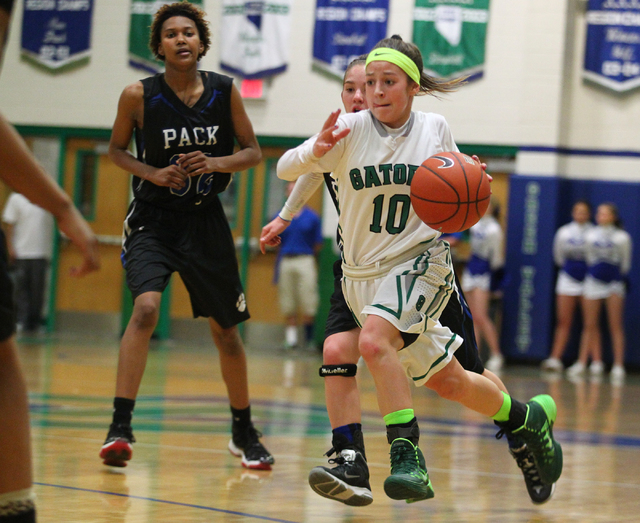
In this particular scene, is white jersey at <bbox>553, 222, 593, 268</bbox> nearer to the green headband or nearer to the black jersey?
the black jersey

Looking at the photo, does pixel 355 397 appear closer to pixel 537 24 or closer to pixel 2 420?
pixel 2 420

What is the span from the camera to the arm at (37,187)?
76.2 inches

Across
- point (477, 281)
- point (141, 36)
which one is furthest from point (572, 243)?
point (141, 36)

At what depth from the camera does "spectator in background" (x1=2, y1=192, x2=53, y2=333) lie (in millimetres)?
11875

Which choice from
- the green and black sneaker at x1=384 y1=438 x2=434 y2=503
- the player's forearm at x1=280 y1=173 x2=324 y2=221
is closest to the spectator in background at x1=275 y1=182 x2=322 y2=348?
the player's forearm at x1=280 y1=173 x2=324 y2=221

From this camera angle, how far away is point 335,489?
10.4ft

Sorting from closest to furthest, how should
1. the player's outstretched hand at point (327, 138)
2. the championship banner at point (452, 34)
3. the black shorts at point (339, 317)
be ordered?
the player's outstretched hand at point (327, 138) → the black shorts at point (339, 317) → the championship banner at point (452, 34)

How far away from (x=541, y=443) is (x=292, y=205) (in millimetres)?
1324

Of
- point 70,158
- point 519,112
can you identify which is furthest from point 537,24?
point 70,158

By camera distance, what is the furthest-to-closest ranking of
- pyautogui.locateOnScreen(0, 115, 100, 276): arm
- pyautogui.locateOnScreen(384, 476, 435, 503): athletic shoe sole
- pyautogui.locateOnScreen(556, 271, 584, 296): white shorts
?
pyautogui.locateOnScreen(556, 271, 584, 296): white shorts
pyautogui.locateOnScreen(384, 476, 435, 503): athletic shoe sole
pyautogui.locateOnScreen(0, 115, 100, 276): arm

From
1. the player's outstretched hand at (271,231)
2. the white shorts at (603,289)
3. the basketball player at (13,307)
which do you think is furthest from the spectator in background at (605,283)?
the basketball player at (13,307)

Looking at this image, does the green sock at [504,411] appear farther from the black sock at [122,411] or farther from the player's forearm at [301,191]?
the black sock at [122,411]

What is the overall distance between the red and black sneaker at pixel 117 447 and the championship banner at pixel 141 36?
29.8 feet

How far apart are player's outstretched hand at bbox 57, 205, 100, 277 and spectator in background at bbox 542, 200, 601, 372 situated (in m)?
9.39
